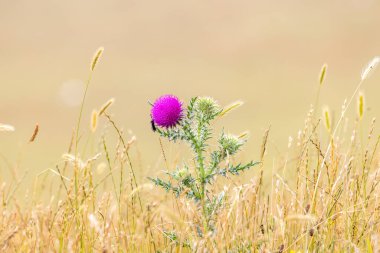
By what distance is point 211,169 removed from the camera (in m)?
3.35

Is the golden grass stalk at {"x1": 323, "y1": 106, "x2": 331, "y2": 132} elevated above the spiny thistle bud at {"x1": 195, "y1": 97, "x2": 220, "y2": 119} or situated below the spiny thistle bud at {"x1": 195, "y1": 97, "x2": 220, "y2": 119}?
below

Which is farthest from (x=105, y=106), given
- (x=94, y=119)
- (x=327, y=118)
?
(x=327, y=118)

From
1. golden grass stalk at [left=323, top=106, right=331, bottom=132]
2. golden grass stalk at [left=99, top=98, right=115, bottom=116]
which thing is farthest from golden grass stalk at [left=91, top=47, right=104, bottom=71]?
golden grass stalk at [left=323, top=106, right=331, bottom=132]

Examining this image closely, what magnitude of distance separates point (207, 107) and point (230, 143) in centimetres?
22

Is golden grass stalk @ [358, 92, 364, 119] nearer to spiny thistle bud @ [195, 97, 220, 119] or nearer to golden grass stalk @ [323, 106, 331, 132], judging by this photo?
golden grass stalk @ [323, 106, 331, 132]

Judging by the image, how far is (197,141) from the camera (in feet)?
11.0

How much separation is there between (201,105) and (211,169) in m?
0.33

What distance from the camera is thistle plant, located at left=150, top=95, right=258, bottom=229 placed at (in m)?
3.24

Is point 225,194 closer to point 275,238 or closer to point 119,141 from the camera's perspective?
point 275,238

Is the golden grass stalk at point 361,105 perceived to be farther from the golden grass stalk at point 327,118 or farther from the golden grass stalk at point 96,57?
the golden grass stalk at point 96,57

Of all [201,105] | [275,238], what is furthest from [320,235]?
[201,105]

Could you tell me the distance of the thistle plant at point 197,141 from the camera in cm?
324

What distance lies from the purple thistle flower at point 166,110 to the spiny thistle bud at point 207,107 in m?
0.16

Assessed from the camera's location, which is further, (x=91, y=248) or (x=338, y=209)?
(x=338, y=209)
